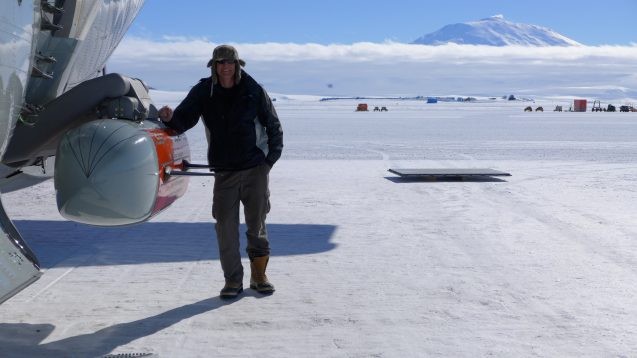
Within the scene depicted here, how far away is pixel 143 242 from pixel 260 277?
91.1 inches

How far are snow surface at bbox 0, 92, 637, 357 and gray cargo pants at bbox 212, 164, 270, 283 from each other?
265 millimetres

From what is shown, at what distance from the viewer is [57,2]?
5832 mm

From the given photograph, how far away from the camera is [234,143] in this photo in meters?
5.99

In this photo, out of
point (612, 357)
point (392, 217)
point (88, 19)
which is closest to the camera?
point (612, 357)

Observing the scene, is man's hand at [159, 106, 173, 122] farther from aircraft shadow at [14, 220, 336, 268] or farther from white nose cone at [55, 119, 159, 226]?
aircraft shadow at [14, 220, 336, 268]

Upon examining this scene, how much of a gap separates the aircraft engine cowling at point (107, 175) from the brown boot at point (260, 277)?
4.10 feet

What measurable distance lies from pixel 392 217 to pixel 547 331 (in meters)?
4.61

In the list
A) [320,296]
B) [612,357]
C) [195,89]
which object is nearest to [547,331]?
[612,357]

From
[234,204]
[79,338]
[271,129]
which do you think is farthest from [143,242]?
[79,338]

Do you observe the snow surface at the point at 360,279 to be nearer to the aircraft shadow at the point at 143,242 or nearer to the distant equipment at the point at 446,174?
the aircraft shadow at the point at 143,242

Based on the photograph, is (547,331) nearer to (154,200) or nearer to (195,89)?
(154,200)

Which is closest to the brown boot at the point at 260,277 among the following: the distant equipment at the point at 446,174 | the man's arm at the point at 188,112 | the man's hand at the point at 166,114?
the man's arm at the point at 188,112

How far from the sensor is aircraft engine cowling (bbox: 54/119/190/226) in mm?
A: 4797

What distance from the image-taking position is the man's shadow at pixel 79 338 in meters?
4.75
